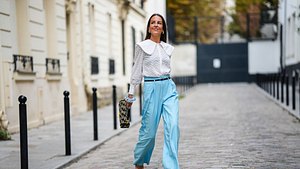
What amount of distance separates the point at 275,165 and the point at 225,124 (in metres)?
5.75

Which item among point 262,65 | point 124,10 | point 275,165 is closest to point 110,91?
point 124,10

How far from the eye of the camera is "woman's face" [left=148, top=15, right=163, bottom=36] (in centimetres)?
632

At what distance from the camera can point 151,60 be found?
6305mm

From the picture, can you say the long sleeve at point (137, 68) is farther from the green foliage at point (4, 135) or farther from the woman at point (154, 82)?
the green foliage at point (4, 135)

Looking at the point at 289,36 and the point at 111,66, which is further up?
the point at 289,36

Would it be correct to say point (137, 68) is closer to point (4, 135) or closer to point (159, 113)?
point (159, 113)

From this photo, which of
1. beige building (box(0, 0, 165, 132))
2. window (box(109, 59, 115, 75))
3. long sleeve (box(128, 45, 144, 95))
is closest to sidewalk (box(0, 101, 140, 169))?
beige building (box(0, 0, 165, 132))

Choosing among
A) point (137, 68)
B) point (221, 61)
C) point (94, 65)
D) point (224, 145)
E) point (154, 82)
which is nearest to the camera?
point (154, 82)

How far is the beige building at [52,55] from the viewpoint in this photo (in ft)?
37.1

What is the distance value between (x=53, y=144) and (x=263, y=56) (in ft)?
109

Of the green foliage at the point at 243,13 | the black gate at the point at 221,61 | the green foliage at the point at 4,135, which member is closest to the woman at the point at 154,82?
the green foliage at the point at 4,135

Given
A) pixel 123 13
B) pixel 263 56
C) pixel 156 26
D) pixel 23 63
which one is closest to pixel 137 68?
pixel 156 26

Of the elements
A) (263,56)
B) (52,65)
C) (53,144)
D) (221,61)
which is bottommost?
(53,144)

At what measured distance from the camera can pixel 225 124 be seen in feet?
42.9
